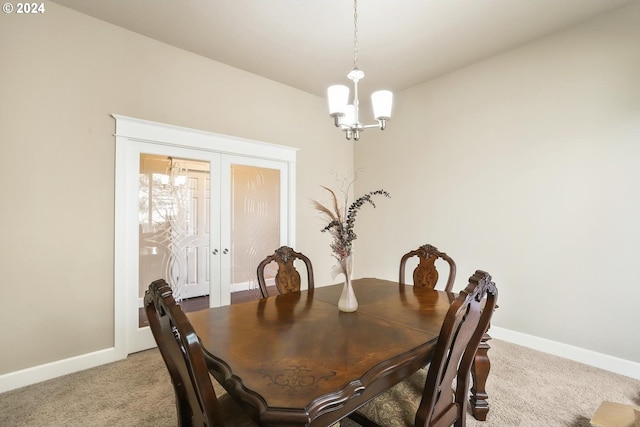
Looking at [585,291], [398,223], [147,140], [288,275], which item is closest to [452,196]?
[398,223]

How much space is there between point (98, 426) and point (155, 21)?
309 centimetres

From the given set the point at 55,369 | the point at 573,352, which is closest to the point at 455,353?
the point at 573,352

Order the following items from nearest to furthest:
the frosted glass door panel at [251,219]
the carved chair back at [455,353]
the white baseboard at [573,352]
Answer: the carved chair back at [455,353]
the white baseboard at [573,352]
the frosted glass door panel at [251,219]

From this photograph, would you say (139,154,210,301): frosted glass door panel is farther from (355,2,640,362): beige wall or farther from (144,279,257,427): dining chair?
(355,2,640,362): beige wall

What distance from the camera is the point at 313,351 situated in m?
1.18

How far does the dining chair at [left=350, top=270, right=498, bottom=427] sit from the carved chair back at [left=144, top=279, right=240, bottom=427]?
706 mm

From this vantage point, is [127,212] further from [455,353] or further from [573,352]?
[573,352]

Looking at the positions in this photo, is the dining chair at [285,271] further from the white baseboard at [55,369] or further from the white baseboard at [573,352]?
the white baseboard at [573,352]

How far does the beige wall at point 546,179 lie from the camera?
2.42 metres

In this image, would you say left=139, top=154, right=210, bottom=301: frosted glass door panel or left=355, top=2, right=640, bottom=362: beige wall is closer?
left=355, top=2, right=640, bottom=362: beige wall

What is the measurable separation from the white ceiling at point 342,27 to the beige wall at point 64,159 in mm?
315

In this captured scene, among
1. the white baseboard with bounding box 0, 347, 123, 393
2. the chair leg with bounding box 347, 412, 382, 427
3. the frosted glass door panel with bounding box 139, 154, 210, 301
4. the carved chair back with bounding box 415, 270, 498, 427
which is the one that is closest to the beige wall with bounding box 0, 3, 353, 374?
the white baseboard with bounding box 0, 347, 123, 393

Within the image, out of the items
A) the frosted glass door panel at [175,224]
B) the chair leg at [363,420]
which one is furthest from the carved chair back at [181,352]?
the frosted glass door panel at [175,224]

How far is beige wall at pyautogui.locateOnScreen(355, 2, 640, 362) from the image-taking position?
2422mm
